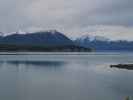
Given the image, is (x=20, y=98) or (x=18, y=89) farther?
(x=18, y=89)

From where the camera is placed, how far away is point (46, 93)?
3080 centimetres

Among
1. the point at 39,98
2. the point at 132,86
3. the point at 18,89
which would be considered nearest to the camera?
the point at 39,98

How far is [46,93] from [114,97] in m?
7.10

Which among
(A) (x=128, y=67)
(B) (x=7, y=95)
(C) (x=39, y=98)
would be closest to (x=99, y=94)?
(C) (x=39, y=98)

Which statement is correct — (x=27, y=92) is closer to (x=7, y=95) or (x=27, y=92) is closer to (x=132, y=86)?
(x=7, y=95)

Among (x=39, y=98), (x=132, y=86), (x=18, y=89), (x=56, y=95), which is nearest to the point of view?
(x=39, y=98)

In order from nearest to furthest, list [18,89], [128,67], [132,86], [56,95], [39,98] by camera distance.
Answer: [39,98] → [56,95] → [18,89] → [132,86] → [128,67]

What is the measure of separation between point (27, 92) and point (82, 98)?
6.59 meters

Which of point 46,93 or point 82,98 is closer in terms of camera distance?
point 82,98

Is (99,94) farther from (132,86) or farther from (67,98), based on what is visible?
(132,86)

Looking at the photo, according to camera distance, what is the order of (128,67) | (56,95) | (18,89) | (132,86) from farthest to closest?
(128,67)
(132,86)
(18,89)
(56,95)

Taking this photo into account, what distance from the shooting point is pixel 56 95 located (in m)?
29.9

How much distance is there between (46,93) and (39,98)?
297 cm

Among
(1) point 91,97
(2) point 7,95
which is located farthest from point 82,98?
(2) point 7,95
